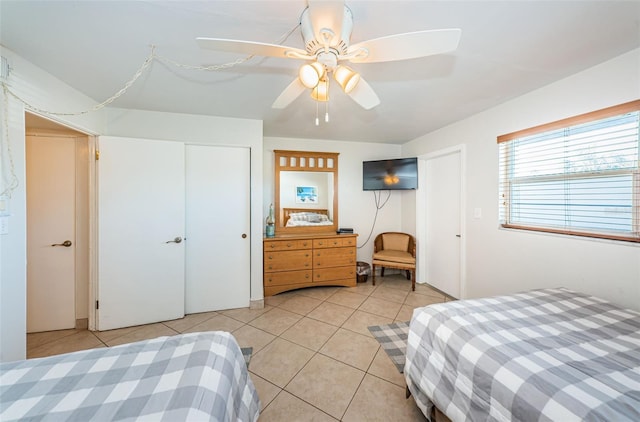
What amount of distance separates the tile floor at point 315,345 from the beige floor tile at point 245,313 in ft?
0.04

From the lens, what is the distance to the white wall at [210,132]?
7.82 feet

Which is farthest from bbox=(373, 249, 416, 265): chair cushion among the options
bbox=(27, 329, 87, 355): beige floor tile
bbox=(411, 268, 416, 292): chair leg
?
bbox=(27, 329, 87, 355): beige floor tile

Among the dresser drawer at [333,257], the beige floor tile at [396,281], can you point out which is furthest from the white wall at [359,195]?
the dresser drawer at [333,257]

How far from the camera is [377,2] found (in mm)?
1098

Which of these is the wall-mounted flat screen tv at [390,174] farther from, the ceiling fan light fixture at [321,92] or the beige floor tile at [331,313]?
the ceiling fan light fixture at [321,92]

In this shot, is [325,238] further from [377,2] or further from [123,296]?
[377,2]

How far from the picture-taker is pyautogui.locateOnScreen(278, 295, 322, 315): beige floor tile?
107 inches

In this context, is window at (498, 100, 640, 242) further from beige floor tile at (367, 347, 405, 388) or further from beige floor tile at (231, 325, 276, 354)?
beige floor tile at (231, 325, 276, 354)

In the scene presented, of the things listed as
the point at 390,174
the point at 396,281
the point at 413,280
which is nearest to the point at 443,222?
the point at 413,280

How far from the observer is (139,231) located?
2.33 metres

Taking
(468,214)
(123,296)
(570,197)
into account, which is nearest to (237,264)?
(123,296)

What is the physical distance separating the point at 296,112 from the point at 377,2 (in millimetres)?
1511

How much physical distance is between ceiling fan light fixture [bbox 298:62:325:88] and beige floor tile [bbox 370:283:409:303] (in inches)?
108

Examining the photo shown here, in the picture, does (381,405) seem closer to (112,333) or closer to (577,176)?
(577,176)
